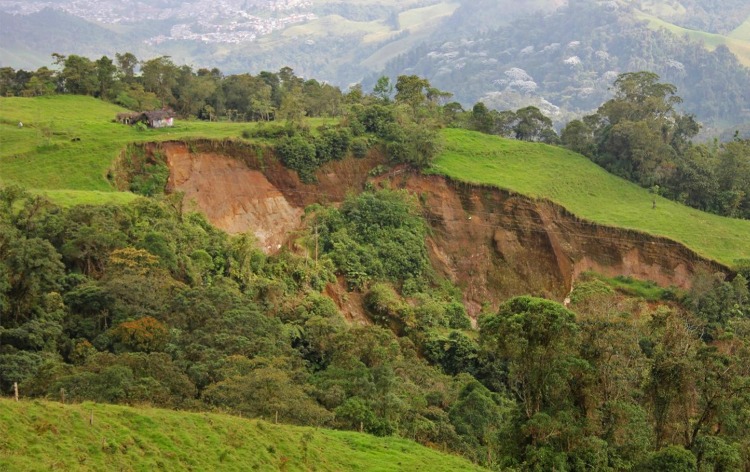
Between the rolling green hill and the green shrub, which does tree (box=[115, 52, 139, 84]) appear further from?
the green shrub

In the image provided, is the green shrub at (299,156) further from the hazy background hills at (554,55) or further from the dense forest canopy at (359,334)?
the hazy background hills at (554,55)

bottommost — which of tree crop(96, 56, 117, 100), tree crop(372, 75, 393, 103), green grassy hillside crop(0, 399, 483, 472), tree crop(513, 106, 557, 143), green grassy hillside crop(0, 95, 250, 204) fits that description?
green grassy hillside crop(0, 399, 483, 472)

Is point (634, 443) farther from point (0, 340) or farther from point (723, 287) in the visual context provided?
point (723, 287)

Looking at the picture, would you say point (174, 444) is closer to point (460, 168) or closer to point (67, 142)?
point (67, 142)

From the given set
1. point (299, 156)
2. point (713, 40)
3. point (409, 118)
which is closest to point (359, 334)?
point (299, 156)

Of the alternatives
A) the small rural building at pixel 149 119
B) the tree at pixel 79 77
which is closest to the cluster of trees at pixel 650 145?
the small rural building at pixel 149 119

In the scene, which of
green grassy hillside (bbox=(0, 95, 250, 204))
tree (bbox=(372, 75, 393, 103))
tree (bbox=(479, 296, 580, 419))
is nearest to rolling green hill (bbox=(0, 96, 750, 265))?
green grassy hillside (bbox=(0, 95, 250, 204))
